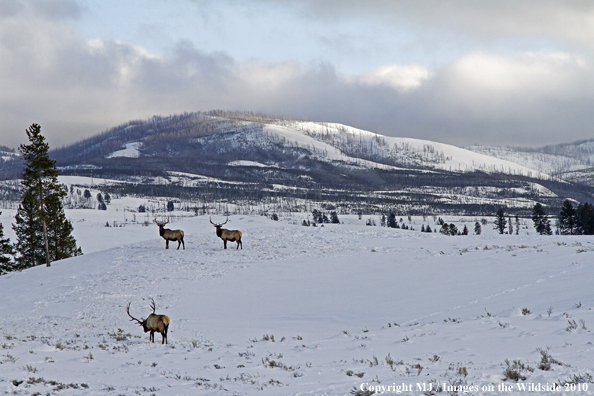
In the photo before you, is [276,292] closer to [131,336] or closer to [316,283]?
[316,283]

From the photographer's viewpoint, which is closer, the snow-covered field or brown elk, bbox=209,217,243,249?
the snow-covered field

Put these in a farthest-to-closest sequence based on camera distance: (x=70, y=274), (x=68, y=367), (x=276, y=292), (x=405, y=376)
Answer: (x=70, y=274) < (x=276, y=292) < (x=68, y=367) < (x=405, y=376)

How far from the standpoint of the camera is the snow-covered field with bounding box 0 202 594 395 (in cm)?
815

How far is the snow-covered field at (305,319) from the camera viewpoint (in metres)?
8.15

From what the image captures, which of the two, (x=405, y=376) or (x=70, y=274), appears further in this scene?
(x=70, y=274)

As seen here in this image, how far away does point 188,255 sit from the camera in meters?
30.2

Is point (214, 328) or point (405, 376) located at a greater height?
point (405, 376)

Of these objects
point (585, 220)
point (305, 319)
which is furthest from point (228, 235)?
point (585, 220)

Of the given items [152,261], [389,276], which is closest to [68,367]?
[389,276]

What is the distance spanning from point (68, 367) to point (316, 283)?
1425 cm

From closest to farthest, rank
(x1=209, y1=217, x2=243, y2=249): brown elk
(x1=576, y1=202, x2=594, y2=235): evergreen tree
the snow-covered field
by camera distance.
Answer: the snow-covered field, (x1=209, y1=217, x2=243, y2=249): brown elk, (x1=576, y1=202, x2=594, y2=235): evergreen tree

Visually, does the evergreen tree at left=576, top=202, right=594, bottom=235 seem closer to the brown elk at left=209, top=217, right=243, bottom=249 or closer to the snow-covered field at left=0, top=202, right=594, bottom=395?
the snow-covered field at left=0, top=202, right=594, bottom=395

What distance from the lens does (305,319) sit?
16.9 meters

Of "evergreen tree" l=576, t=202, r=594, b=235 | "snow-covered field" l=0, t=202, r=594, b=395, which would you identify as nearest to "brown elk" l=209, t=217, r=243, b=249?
"snow-covered field" l=0, t=202, r=594, b=395
